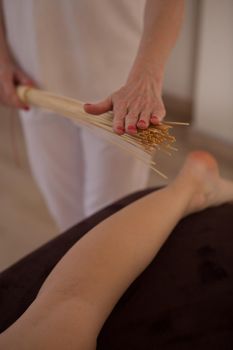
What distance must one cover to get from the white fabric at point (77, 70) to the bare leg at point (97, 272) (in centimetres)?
24

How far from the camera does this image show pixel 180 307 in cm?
74

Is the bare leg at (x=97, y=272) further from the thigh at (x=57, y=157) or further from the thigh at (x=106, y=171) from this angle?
the thigh at (x=57, y=157)

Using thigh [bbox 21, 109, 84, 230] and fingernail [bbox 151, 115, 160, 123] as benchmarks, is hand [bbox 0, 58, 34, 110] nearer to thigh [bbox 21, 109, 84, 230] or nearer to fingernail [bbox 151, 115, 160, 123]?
thigh [bbox 21, 109, 84, 230]

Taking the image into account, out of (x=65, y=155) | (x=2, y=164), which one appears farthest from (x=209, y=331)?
(x=2, y=164)

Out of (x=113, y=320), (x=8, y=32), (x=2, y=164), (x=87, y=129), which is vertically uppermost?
(x=8, y=32)

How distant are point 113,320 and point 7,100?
57 centimetres

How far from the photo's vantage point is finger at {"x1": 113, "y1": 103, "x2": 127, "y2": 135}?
0.67m

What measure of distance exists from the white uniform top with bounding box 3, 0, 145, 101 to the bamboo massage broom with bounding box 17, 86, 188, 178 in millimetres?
68

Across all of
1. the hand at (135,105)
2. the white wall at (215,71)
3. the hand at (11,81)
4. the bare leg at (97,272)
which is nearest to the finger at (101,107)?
the hand at (135,105)

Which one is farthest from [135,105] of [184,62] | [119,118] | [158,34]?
[184,62]

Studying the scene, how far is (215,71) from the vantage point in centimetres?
175

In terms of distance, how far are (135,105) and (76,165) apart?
49cm

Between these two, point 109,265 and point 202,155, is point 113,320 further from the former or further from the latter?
point 202,155

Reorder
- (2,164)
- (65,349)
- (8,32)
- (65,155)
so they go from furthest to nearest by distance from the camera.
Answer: (2,164) → (65,155) → (8,32) → (65,349)
